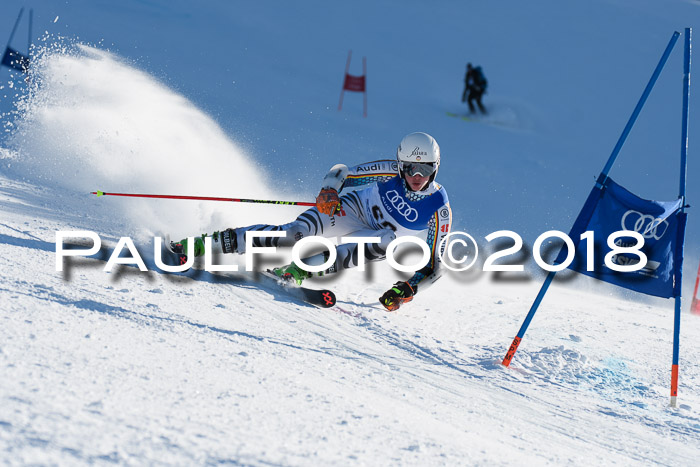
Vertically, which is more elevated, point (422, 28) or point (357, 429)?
point (422, 28)

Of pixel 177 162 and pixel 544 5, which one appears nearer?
pixel 177 162

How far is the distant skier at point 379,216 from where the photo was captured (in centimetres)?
477

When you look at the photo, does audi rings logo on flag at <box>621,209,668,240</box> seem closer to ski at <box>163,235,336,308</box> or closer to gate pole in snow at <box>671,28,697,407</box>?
gate pole in snow at <box>671,28,697,407</box>

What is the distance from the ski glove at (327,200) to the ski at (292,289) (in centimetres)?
67

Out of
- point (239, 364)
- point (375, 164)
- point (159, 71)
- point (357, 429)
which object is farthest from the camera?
point (159, 71)


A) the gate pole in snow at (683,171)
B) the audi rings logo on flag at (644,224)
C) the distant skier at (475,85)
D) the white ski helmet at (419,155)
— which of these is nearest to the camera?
the gate pole in snow at (683,171)

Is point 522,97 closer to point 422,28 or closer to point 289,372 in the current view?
point 422,28

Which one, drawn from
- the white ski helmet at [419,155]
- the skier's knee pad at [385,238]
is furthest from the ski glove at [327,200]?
the white ski helmet at [419,155]

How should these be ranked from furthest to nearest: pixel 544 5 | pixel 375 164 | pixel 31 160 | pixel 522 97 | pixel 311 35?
1. pixel 544 5
2. pixel 311 35
3. pixel 522 97
4. pixel 31 160
5. pixel 375 164

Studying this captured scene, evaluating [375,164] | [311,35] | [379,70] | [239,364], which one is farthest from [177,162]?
[311,35]

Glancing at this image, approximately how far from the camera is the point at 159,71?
1402 centimetres

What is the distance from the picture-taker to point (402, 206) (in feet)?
16.6

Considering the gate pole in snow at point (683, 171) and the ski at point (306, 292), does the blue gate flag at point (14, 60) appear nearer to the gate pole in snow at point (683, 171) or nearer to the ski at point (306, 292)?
the ski at point (306, 292)

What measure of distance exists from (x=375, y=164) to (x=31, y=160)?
11.5ft
